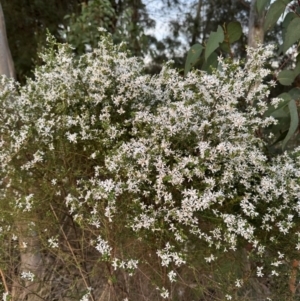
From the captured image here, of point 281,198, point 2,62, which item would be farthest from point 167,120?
point 2,62

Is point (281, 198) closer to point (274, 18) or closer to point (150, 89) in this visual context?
point (150, 89)

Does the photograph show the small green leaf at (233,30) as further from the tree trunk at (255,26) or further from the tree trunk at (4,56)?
the tree trunk at (4,56)

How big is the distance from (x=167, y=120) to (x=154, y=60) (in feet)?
9.49

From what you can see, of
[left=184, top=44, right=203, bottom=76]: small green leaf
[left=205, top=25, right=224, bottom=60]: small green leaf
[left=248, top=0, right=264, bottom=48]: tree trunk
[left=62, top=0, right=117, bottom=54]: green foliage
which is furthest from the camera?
[left=62, top=0, right=117, bottom=54]: green foliage

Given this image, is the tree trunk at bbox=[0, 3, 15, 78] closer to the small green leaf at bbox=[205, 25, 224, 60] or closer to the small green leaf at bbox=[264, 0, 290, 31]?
the small green leaf at bbox=[205, 25, 224, 60]

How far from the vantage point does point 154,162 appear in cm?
78

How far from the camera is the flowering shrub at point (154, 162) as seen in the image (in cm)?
77

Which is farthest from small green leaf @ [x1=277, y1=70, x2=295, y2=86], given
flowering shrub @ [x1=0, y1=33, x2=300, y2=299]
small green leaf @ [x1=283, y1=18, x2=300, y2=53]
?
flowering shrub @ [x1=0, y1=33, x2=300, y2=299]

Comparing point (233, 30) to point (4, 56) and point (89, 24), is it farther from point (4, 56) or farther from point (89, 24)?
point (89, 24)

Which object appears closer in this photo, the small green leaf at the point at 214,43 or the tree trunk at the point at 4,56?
the small green leaf at the point at 214,43

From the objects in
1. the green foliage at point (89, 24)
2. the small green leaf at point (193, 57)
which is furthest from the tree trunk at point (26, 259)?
the green foliage at point (89, 24)

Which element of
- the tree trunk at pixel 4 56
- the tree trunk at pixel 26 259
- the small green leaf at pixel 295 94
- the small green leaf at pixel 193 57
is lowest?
the tree trunk at pixel 26 259

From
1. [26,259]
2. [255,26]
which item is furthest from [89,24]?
[26,259]

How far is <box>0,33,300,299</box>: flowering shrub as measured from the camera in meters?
0.77
